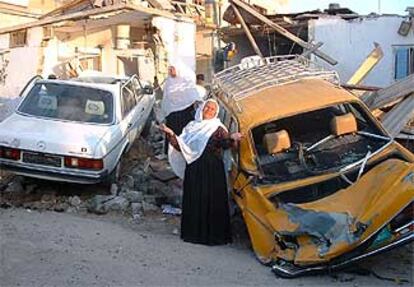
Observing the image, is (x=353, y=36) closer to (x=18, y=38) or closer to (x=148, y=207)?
(x=18, y=38)

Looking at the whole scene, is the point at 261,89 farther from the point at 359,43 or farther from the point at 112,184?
the point at 359,43

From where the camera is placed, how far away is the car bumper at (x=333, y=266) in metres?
5.57

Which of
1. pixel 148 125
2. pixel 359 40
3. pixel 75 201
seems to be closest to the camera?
pixel 75 201

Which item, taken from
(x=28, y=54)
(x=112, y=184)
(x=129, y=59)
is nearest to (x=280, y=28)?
(x=129, y=59)

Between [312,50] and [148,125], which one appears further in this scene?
[312,50]

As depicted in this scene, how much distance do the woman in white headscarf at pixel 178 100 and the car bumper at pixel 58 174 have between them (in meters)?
2.83

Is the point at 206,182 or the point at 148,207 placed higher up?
the point at 206,182

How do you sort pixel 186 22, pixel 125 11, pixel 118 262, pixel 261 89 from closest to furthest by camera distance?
1. pixel 118 262
2. pixel 261 89
3. pixel 125 11
4. pixel 186 22

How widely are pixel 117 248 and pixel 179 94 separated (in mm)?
5051

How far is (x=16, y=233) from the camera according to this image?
23.4ft

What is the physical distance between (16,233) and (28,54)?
34.0 ft

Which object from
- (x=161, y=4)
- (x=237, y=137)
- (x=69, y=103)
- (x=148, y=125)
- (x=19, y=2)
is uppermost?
(x=19, y=2)

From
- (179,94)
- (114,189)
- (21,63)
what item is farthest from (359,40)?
(114,189)

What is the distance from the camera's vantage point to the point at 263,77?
328 inches
